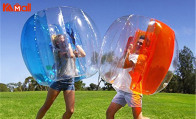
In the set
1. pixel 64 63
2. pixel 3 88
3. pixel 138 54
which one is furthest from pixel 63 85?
pixel 3 88

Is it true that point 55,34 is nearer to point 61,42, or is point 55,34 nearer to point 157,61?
point 61,42

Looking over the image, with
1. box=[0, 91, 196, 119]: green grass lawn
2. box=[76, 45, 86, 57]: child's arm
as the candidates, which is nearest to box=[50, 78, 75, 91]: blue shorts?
box=[76, 45, 86, 57]: child's arm

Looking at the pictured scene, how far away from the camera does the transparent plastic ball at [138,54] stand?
10.7 feet

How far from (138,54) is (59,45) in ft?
3.90

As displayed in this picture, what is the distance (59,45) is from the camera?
3387 millimetres

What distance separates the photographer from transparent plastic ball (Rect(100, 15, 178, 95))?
10.7 ft

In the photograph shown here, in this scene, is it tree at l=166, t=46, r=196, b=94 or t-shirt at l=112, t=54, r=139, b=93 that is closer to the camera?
t-shirt at l=112, t=54, r=139, b=93

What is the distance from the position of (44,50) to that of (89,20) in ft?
3.07

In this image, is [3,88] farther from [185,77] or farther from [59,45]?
[185,77]

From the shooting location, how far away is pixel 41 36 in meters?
3.37

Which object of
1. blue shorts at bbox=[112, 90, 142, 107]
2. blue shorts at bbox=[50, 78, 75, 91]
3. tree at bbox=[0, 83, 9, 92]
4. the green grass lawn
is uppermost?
blue shorts at bbox=[50, 78, 75, 91]

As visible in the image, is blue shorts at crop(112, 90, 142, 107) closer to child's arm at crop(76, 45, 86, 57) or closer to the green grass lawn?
child's arm at crop(76, 45, 86, 57)

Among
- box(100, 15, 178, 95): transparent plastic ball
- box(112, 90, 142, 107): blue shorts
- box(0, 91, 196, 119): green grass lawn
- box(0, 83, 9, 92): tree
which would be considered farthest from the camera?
box(0, 83, 9, 92): tree

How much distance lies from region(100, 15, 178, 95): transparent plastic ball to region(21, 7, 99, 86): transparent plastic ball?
27 centimetres
